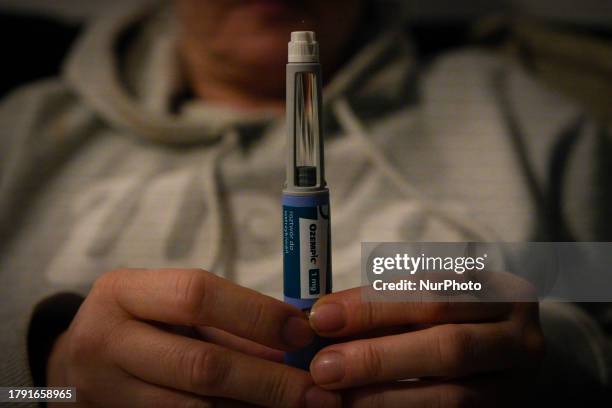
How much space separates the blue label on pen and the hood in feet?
0.82

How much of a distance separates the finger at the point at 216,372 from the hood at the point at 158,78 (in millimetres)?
272

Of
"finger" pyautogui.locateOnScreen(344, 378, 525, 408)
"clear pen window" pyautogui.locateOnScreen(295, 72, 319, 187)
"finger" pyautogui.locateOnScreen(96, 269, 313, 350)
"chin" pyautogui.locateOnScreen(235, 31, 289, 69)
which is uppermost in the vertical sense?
"chin" pyautogui.locateOnScreen(235, 31, 289, 69)

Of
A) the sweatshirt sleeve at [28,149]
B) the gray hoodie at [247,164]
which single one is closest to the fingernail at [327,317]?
the gray hoodie at [247,164]

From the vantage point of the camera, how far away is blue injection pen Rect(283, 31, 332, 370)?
0.35 metres

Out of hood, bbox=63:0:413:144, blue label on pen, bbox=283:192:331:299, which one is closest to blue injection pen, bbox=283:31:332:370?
blue label on pen, bbox=283:192:331:299

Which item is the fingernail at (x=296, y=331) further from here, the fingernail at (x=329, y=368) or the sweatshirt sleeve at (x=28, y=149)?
the sweatshirt sleeve at (x=28, y=149)

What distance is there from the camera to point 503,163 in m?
0.55

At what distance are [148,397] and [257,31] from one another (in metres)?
0.34

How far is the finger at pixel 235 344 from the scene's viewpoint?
0.39 m

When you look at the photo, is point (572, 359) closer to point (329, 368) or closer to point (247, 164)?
point (329, 368)

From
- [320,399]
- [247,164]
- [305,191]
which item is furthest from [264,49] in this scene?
[320,399]

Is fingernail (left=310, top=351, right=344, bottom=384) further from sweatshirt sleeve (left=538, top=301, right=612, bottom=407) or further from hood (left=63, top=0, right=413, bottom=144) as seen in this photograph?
hood (left=63, top=0, right=413, bottom=144)

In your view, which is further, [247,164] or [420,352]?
[247,164]

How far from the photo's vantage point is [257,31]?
525 millimetres
